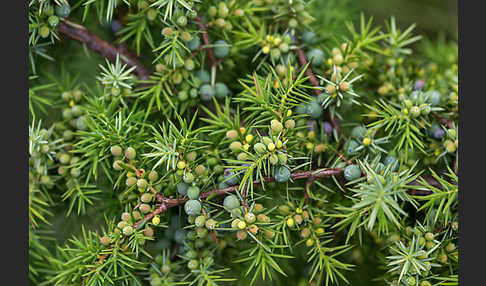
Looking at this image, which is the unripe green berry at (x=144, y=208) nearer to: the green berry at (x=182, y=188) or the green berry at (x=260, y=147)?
the green berry at (x=182, y=188)

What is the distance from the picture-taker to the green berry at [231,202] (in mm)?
506

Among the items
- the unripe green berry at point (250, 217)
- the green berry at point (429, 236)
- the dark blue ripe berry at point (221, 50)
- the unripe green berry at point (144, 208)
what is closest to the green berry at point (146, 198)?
the unripe green berry at point (144, 208)

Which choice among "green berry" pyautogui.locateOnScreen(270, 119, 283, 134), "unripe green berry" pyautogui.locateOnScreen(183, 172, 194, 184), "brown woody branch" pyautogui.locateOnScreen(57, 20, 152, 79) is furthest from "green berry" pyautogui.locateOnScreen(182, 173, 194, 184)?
"brown woody branch" pyautogui.locateOnScreen(57, 20, 152, 79)

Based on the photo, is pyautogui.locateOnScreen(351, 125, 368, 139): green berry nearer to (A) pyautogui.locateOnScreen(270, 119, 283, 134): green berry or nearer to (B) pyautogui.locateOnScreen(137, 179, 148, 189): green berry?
(A) pyautogui.locateOnScreen(270, 119, 283, 134): green berry

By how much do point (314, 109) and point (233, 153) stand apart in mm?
121

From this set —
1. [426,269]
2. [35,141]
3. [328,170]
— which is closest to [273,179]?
[328,170]

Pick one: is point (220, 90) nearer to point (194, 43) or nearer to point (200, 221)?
point (194, 43)

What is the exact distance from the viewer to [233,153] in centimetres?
57

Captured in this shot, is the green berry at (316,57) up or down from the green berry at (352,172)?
up

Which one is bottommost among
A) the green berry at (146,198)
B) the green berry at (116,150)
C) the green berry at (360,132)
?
the green berry at (146,198)

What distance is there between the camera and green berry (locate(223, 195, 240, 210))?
51cm

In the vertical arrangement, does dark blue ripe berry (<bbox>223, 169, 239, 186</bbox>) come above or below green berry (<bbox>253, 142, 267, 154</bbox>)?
below

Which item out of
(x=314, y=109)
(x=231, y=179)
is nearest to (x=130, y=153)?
(x=231, y=179)

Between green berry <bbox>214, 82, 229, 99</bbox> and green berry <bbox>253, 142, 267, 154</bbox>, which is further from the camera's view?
green berry <bbox>214, 82, 229, 99</bbox>
